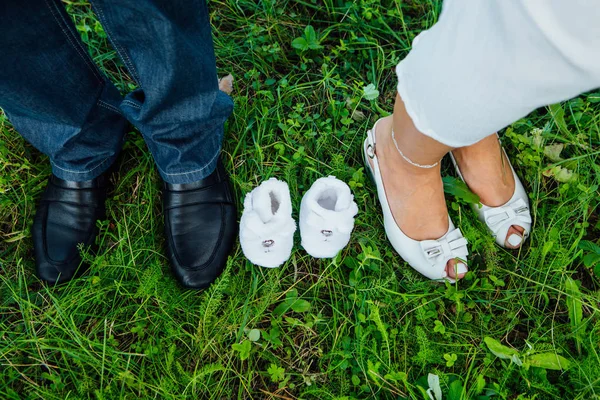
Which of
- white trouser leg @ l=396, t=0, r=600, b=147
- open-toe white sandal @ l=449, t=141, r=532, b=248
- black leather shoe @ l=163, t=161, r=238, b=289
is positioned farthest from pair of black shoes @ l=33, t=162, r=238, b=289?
open-toe white sandal @ l=449, t=141, r=532, b=248

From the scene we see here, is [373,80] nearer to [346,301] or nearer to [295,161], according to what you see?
[295,161]

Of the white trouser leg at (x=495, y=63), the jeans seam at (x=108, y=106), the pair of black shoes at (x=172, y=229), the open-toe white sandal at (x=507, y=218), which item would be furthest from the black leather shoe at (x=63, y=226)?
the open-toe white sandal at (x=507, y=218)

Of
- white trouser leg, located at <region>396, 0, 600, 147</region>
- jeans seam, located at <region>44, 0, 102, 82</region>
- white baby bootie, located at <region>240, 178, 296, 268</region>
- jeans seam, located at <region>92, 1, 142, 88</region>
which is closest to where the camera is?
white trouser leg, located at <region>396, 0, 600, 147</region>

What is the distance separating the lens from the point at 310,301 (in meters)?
1.54

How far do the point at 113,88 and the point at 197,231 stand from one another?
0.58m

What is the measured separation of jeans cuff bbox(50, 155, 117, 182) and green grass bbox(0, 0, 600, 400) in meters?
0.14

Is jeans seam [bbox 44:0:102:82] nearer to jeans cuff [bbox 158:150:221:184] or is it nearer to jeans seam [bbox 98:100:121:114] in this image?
jeans seam [bbox 98:100:121:114]

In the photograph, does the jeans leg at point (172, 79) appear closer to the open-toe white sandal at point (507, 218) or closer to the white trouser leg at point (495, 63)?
the white trouser leg at point (495, 63)

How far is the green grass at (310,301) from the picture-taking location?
140 cm

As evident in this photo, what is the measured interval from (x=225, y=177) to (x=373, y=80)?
783 millimetres

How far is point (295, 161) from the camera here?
168cm

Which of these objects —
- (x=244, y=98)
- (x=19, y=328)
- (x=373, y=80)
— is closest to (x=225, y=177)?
(x=244, y=98)

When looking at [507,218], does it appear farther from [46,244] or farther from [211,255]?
[46,244]

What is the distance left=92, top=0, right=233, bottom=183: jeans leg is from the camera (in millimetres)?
953
